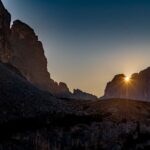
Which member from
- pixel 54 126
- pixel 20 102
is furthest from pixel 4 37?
pixel 54 126

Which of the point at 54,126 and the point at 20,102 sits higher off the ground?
the point at 20,102

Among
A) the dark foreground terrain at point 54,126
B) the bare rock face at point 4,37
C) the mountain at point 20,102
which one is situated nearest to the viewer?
the dark foreground terrain at point 54,126

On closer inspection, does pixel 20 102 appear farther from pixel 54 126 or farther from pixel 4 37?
pixel 4 37

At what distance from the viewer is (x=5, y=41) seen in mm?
185625

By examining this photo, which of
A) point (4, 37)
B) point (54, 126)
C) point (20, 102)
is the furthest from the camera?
point (4, 37)

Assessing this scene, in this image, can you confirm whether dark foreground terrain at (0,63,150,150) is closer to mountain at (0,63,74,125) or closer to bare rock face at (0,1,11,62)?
mountain at (0,63,74,125)

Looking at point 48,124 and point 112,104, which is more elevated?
point 112,104

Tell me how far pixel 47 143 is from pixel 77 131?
5.74 metres

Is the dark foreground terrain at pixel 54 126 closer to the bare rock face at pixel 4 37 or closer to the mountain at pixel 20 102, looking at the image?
the mountain at pixel 20 102

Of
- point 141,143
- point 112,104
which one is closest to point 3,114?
point 141,143

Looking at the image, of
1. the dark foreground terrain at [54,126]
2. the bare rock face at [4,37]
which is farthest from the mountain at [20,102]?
the bare rock face at [4,37]

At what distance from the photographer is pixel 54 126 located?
3878 centimetres

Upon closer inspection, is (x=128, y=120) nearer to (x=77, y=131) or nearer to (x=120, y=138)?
(x=120, y=138)

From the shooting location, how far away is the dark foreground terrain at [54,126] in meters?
35.0
